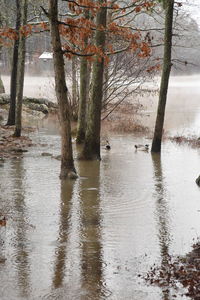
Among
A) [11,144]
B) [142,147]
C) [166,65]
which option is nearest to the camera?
[166,65]

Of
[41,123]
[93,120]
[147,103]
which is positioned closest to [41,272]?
[93,120]

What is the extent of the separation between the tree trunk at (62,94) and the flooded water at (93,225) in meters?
0.45

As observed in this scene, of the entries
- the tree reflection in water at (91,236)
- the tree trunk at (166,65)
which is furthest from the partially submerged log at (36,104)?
the tree reflection in water at (91,236)

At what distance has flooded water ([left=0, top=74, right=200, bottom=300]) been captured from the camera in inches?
301

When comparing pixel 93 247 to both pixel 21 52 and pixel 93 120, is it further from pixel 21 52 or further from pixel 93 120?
pixel 21 52

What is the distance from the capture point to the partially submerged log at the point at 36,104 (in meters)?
34.2

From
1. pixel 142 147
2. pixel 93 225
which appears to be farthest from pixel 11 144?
pixel 93 225

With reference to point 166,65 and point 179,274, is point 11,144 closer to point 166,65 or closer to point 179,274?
point 166,65

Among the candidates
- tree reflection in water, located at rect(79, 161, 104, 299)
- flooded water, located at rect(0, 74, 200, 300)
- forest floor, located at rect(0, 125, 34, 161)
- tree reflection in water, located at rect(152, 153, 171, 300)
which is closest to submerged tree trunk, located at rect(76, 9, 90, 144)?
forest floor, located at rect(0, 125, 34, 161)

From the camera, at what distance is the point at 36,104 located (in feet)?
115

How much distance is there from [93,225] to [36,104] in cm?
2507

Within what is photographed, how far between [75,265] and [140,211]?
12.5 ft

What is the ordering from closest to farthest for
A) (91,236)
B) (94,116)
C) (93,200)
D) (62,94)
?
(91,236)
(93,200)
(62,94)
(94,116)

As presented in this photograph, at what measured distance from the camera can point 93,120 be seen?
17938mm
